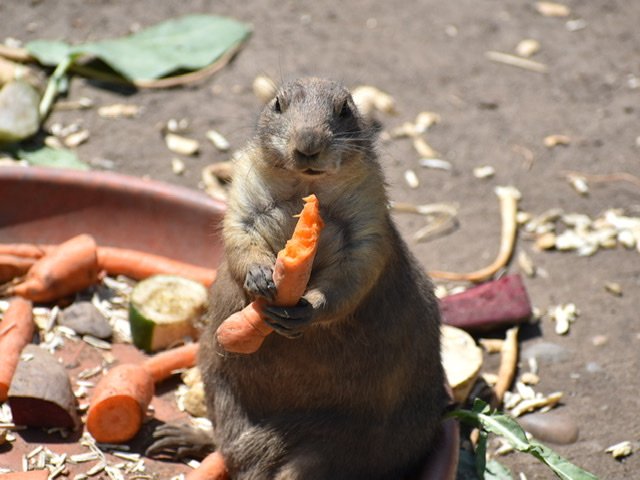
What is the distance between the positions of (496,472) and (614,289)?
199 cm

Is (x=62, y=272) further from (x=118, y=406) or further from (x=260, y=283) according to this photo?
(x=260, y=283)

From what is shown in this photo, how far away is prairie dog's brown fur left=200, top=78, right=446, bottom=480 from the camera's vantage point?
12.8 ft

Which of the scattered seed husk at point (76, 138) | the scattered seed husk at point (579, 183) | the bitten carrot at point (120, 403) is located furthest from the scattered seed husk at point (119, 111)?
the scattered seed husk at point (579, 183)

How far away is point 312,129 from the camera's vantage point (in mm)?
3707

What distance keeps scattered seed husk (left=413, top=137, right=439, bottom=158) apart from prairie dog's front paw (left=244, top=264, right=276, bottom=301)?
12.9 ft

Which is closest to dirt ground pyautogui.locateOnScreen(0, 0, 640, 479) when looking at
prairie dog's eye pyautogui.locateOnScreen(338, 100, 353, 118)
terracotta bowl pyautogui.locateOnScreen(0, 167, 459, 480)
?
terracotta bowl pyautogui.locateOnScreen(0, 167, 459, 480)

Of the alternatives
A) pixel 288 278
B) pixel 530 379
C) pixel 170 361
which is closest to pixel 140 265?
pixel 170 361

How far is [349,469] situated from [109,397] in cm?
118

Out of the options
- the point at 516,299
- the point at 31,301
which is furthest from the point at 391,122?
the point at 31,301

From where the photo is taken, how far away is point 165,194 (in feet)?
18.0

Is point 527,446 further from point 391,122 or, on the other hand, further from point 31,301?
point 391,122

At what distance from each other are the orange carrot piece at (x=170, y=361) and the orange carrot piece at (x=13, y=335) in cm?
63

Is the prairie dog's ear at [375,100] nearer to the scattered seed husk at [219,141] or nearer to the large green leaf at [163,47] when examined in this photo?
the scattered seed husk at [219,141]

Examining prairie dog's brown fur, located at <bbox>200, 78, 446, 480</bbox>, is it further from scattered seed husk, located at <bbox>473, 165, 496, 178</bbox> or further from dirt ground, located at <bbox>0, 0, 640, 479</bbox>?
scattered seed husk, located at <bbox>473, 165, 496, 178</bbox>
